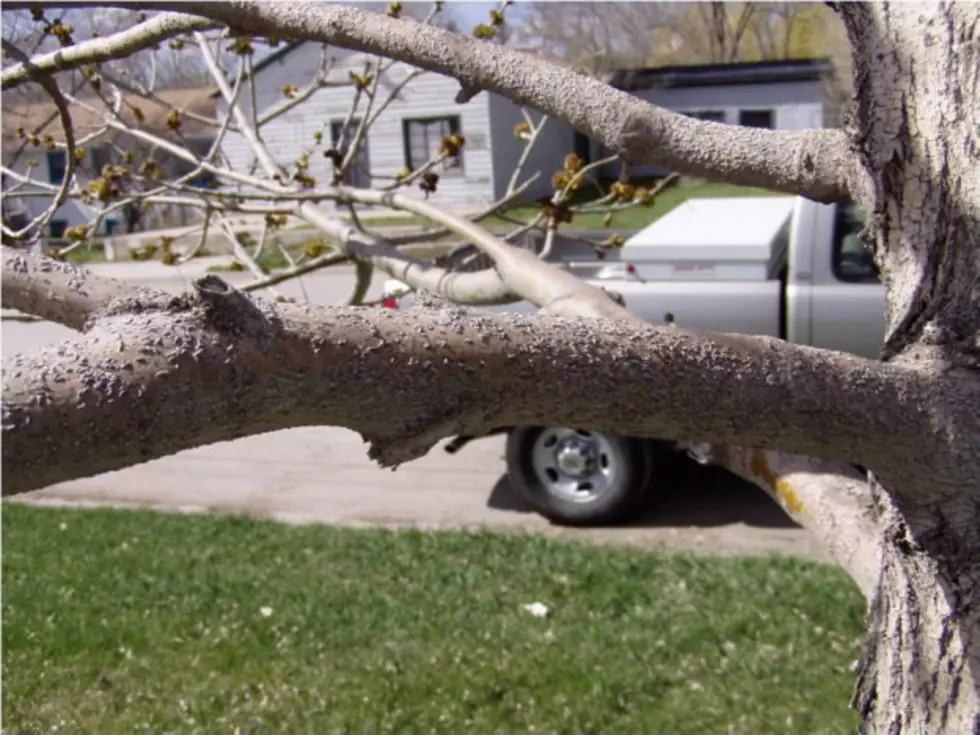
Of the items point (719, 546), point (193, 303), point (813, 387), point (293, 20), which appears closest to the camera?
point (193, 303)

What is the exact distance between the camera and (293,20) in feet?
6.96

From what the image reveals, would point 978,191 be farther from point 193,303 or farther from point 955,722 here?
point 193,303

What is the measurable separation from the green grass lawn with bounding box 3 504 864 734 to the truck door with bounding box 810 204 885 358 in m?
1.39

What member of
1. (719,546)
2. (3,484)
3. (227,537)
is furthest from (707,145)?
(227,537)

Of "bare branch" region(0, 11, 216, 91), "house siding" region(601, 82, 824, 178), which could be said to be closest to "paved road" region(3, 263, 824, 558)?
"bare branch" region(0, 11, 216, 91)

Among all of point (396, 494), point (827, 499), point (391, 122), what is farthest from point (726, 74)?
point (827, 499)

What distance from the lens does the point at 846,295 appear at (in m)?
6.07

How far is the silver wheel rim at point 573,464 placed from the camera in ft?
20.2

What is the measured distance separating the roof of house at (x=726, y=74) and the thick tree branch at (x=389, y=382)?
12560mm

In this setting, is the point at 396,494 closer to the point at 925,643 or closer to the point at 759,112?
the point at 925,643

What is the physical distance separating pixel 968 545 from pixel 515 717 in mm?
2772

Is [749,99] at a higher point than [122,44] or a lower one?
lower

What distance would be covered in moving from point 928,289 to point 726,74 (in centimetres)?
1501

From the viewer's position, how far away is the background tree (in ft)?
3.40
